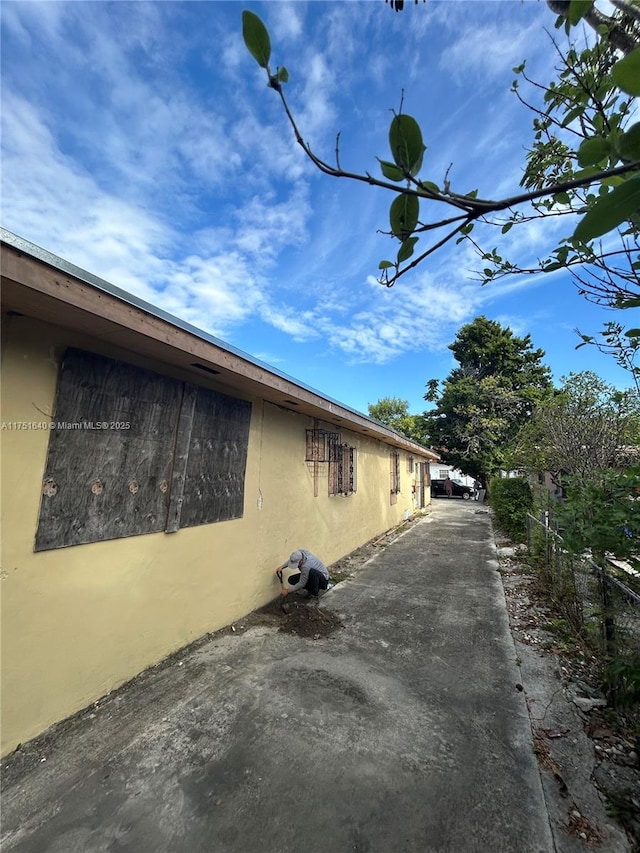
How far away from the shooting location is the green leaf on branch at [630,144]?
528 mm

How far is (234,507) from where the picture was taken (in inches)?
161

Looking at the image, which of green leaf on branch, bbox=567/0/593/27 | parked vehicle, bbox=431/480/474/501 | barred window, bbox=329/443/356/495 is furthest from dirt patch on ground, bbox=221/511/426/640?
parked vehicle, bbox=431/480/474/501

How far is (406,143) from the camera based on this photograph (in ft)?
2.23

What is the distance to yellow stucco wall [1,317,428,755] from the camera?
7.29 ft

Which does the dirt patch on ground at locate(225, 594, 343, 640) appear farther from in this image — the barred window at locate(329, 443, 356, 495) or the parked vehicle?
the parked vehicle

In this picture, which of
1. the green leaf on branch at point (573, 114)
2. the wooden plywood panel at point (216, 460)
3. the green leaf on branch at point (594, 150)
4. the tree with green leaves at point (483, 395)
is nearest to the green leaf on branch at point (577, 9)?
the green leaf on branch at point (573, 114)

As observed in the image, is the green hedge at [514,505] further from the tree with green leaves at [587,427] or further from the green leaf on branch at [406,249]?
the green leaf on branch at [406,249]

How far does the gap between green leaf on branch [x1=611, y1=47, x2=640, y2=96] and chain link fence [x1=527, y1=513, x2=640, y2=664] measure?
2931mm

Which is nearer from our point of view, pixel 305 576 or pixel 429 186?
pixel 429 186

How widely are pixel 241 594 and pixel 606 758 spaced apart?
3349mm

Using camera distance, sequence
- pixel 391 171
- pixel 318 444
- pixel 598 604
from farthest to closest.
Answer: pixel 318 444 → pixel 598 604 → pixel 391 171

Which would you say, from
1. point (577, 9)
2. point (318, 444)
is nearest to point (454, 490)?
point (318, 444)

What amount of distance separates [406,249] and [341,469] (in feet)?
20.7

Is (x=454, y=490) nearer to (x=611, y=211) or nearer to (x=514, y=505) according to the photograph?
(x=514, y=505)
